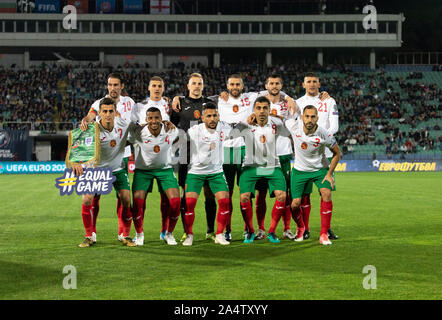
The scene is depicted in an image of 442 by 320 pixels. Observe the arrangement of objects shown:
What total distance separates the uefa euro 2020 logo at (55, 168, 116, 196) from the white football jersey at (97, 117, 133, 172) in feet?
1.53

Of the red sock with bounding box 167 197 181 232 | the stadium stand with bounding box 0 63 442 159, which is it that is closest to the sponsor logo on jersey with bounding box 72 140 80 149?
the red sock with bounding box 167 197 181 232

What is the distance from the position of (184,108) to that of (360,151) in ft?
111

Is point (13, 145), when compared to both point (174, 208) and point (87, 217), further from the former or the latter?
point (174, 208)

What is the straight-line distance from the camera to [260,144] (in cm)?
950

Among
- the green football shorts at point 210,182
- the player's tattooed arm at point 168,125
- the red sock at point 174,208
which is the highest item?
the player's tattooed arm at point 168,125

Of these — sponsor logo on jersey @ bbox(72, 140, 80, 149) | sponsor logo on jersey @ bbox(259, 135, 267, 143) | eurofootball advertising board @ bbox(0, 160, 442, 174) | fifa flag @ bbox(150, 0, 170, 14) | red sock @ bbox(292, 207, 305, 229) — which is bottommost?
eurofootball advertising board @ bbox(0, 160, 442, 174)

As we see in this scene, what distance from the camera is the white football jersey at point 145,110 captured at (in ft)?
31.9

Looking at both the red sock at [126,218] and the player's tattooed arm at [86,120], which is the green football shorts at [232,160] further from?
the player's tattooed arm at [86,120]

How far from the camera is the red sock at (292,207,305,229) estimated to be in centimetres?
959

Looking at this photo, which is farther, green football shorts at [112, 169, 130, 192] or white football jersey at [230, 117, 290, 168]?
white football jersey at [230, 117, 290, 168]

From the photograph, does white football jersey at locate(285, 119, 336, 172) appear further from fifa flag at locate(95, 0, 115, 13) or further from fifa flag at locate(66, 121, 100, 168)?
fifa flag at locate(95, 0, 115, 13)

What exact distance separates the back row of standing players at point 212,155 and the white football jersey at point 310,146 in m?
0.02

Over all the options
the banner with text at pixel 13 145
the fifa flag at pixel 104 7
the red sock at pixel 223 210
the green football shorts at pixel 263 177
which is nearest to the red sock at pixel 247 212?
the green football shorts at pixel 263 177

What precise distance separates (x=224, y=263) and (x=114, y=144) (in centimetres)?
273
